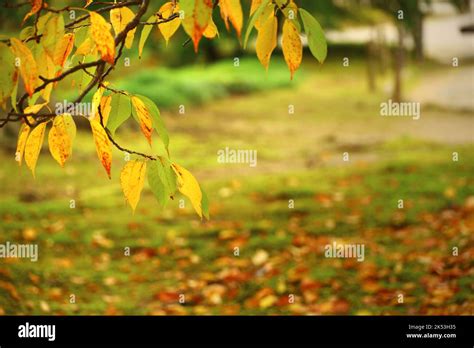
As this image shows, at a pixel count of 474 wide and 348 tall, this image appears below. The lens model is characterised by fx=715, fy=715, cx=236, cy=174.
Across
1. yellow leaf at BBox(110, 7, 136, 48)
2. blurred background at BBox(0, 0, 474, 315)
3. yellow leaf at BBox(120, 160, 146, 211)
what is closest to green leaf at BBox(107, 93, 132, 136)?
yellow leaf at BBox(120, 160, 146, 211)

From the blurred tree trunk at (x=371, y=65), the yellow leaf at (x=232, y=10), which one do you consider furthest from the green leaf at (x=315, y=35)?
the blurred tree trunk at (x=371, y=65)

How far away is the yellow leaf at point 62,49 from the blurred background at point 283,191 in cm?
75

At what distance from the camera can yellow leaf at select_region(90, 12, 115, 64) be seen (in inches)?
57.2

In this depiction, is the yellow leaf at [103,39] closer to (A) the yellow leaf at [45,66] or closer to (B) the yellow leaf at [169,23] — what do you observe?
(A) the yellow leaf at [45,66]

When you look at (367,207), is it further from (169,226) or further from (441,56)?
(441,56)

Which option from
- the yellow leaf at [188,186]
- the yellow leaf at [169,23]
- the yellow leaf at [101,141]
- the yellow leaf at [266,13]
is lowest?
the yellow leaf at [188,186]

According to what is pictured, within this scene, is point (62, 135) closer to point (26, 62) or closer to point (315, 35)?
point (26, 62)

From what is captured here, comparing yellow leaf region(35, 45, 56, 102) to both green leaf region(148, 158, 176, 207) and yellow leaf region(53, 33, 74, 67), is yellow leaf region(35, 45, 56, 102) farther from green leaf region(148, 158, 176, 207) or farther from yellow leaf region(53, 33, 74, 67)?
green leaf region(148, 158, 176, 207)

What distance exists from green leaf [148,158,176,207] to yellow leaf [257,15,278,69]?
325 mm

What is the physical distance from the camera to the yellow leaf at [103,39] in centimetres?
145

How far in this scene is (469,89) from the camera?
1027 cm
